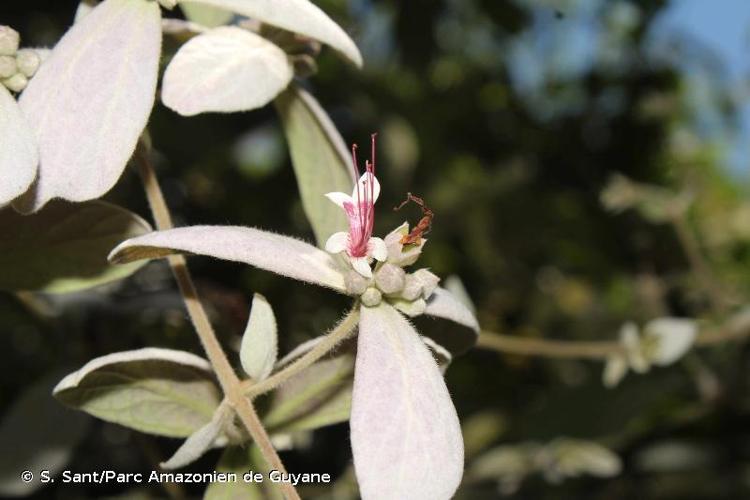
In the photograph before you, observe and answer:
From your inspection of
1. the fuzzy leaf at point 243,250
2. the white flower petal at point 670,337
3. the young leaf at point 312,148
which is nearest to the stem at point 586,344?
the white flower petal at point 670,337

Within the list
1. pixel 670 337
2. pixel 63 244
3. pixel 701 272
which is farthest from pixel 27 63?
pixel 701 272

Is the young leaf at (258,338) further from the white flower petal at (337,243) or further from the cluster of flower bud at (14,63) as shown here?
the cluster of flower bud at (14,63)

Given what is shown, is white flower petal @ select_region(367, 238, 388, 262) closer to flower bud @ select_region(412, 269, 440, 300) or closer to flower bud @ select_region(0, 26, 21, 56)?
flower bud @ select_region(412, 269, 440, 300)

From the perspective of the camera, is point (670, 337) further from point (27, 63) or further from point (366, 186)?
point (27, 63)

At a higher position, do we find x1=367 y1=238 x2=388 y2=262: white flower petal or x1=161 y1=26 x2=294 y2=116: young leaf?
x1=161 y1=26 x2=294 y2=116: young leaf

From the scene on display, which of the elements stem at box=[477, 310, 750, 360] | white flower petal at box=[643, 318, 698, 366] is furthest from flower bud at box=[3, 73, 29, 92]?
white flower petal at box=[643, 318, 698, 366]

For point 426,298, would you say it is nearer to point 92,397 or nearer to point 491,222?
point 92,397
